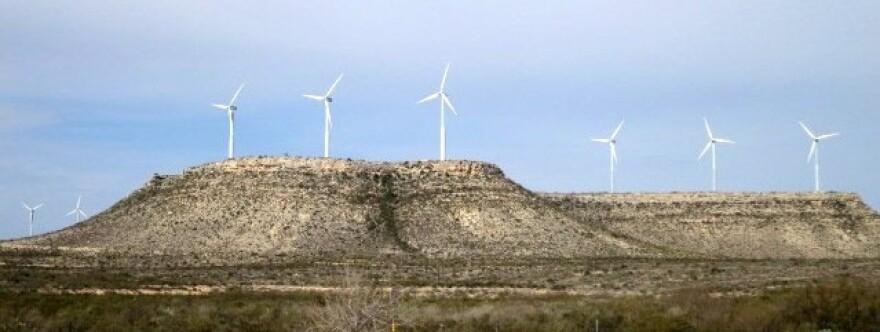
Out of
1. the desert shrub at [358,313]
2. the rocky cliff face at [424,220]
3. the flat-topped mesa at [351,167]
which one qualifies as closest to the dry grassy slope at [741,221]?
the rocky cliff face at [424,220]

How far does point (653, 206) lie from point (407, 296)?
255 feet

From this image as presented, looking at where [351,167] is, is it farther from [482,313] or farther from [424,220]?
[482,313]

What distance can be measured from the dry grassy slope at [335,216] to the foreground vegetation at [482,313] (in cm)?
4554

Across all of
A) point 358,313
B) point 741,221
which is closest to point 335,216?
point 741,221

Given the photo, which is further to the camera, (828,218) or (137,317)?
(828,218)

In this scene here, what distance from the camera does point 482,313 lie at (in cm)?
4059

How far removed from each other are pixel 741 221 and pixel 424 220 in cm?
3500

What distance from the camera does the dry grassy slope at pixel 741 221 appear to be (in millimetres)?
114750

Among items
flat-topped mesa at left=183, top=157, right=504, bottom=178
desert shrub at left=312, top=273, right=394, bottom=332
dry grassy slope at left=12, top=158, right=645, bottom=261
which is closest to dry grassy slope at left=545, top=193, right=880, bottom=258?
flat-topped mesa at left=183, top=157, right=504, bottom=178

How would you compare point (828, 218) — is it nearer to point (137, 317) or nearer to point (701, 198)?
point (701, 198)

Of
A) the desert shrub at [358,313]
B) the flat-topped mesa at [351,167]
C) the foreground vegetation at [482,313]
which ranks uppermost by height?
the flat-topped mesa at [351,167]

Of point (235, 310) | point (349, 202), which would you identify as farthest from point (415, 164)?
point (235, 310)

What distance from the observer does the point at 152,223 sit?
101m

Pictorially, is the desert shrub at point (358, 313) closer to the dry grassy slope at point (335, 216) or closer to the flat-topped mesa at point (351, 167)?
the dry grassy slope at point (335, 216)
